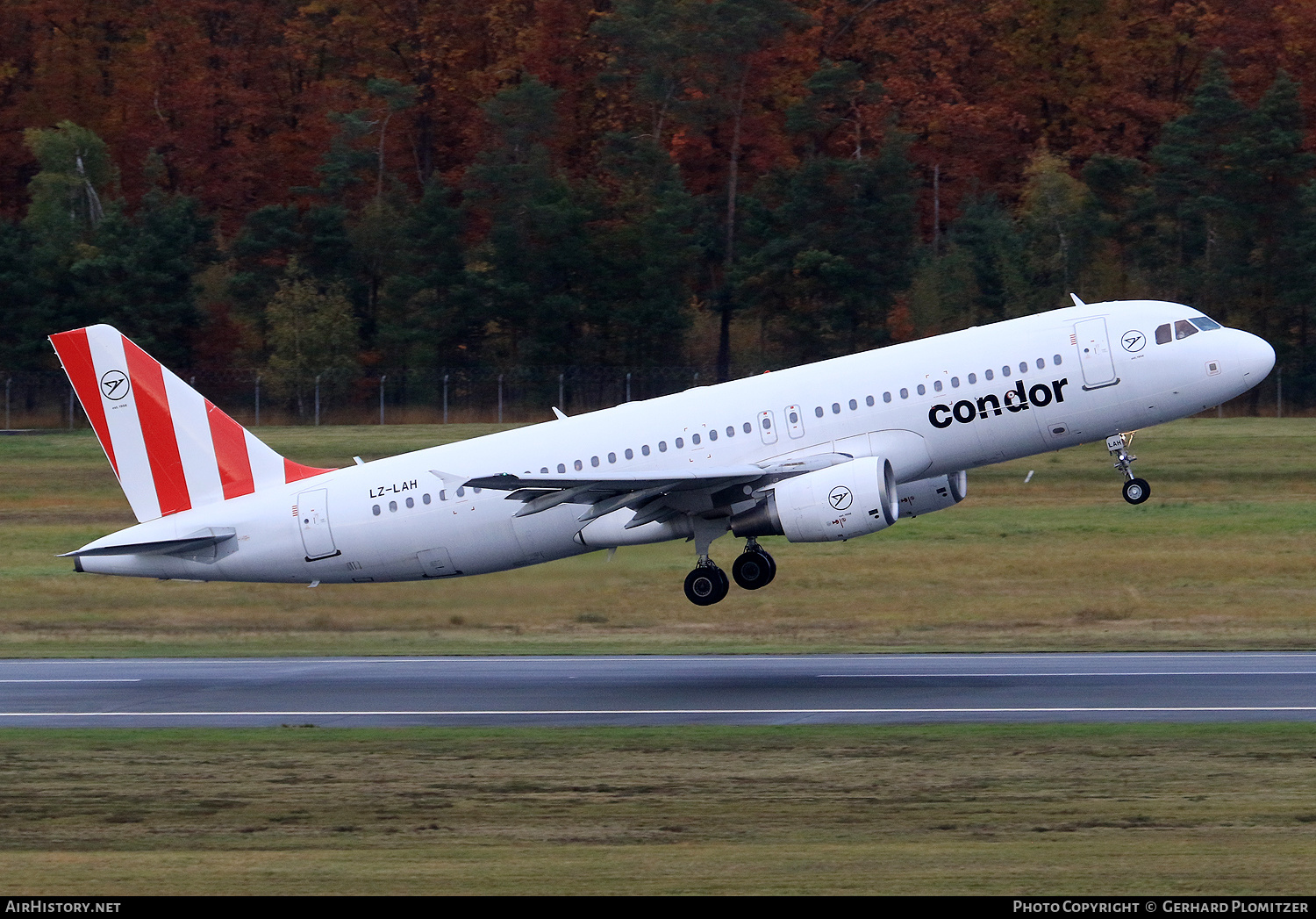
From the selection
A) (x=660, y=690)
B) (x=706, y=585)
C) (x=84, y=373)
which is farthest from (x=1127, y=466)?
(x=84, y=373)

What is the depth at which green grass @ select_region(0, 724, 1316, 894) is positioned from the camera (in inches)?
713

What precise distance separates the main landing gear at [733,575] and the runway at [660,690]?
62.7 inches

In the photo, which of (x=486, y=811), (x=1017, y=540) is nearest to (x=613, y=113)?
(x=1017, y=540)

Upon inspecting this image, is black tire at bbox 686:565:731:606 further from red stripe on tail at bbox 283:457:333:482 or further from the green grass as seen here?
red stripe on tail at bbox 283:457:333:482

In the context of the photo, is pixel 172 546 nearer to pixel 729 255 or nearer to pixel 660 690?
pixel 660 690

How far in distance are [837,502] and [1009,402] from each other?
367 centimetres

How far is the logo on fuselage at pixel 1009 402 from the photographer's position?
101ft

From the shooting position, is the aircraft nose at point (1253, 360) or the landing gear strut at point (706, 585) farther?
the landing gear strut at point (706, 585)

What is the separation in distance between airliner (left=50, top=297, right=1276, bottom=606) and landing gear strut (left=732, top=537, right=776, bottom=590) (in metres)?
0.04

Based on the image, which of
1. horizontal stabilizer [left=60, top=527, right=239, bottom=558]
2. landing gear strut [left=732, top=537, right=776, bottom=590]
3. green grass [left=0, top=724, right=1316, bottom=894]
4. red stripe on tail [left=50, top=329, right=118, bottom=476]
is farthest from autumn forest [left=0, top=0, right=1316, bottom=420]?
green grass [left=0, top=724, right=1316, bottom=894]

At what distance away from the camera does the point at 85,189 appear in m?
84.2

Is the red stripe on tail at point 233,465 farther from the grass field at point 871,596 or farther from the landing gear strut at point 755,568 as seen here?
the landing gear strut at point 755,568

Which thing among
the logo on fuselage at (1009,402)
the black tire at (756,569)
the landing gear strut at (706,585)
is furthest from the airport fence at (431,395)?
the logo on fuselage at (1009,402)

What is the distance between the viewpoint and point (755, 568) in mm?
32469
